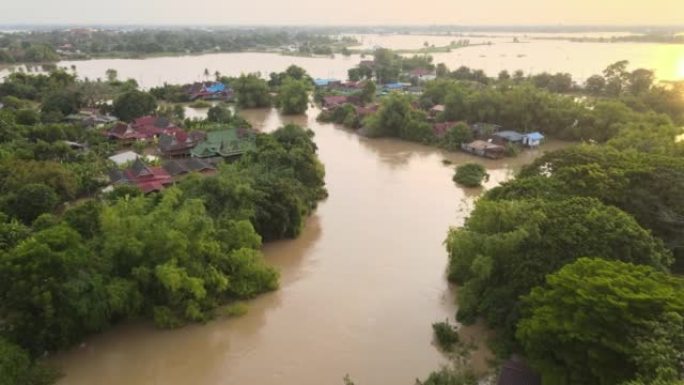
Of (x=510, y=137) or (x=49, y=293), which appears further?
(x=510, y=137)

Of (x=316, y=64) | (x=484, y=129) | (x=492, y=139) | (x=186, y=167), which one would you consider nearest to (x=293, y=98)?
(x=484, y=129)

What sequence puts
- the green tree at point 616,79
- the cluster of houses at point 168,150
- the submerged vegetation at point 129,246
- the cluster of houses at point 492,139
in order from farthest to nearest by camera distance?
the green tree at point 616,79 < the cluster of houses at point 492,139 < the cluster of houses at point 168,150 < the submerged vegetation at point 129,246

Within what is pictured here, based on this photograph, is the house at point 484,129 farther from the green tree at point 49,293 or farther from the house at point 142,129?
the green tree at point 49,293

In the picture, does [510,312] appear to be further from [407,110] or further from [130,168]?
[407,110]

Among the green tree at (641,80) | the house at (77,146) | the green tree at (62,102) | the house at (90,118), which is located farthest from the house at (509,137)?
the green tree at (62,102)

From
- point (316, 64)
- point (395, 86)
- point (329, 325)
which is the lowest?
point (329, 325)

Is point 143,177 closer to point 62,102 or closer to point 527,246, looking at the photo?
point 527,246
